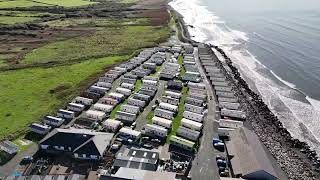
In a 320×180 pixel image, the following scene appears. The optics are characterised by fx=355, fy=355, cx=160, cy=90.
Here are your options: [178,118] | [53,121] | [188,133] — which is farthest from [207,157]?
[53,121]

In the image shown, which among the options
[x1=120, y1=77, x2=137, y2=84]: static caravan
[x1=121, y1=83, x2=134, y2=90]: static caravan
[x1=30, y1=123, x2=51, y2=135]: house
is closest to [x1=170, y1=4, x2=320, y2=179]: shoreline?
[x1=121, y1=83, x2=134, y2=90]: static caravan

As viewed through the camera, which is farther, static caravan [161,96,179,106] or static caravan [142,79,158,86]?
static caravan [142,79,158,86]

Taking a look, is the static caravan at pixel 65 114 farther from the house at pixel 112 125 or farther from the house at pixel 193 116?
the house at pixel 193 116

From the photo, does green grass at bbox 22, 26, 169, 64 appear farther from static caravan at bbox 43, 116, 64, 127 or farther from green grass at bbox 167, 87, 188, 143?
static caravan at bbox 43, 116, 64, 127

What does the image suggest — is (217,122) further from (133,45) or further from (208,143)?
(133,45)

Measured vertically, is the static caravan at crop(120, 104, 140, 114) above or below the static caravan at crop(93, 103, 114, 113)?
above

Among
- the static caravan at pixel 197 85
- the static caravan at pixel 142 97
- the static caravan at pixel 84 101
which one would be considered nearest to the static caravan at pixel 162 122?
the static caravan at pixel 142 97

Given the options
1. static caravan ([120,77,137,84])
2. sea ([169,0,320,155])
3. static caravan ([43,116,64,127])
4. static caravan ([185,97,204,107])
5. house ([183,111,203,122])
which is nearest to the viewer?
static caravan ([43,116,64,127])
